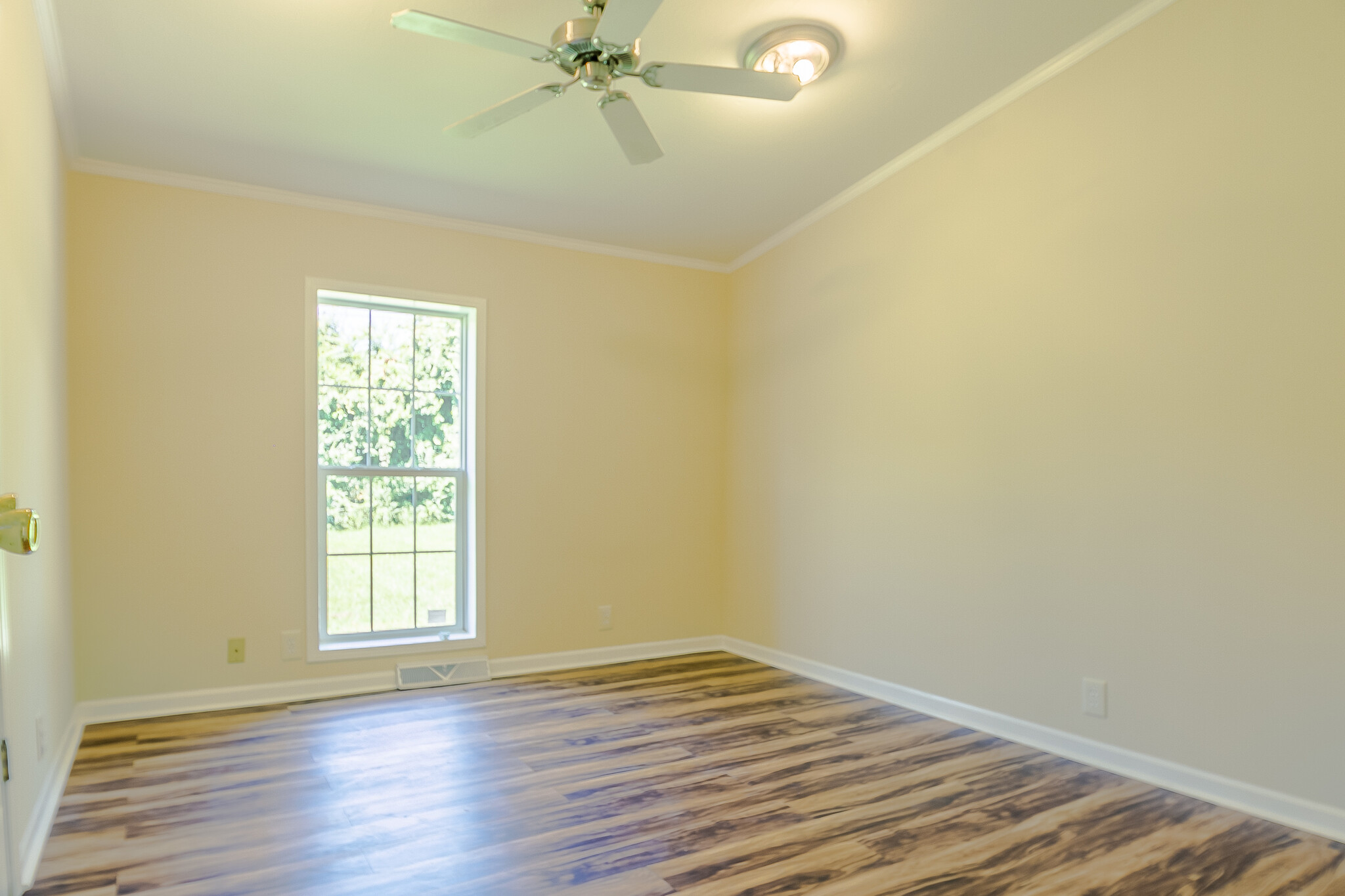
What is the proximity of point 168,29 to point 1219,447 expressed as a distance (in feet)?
11.6

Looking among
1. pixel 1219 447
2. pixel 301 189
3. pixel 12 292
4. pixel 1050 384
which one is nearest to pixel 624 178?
pixel 301 189

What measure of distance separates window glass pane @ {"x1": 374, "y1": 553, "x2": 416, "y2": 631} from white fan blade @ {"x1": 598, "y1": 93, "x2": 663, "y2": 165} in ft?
7.75

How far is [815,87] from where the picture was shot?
9.65ft

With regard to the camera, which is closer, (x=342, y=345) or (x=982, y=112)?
(x=982, y=112)

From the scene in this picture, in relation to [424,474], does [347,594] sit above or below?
below

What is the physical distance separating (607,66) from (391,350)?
222cm

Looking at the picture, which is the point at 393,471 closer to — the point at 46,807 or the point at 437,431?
the point at 437,431

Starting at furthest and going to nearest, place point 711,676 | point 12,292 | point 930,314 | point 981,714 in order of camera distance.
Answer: point 711,676 < point 930,314 < point 981,714 < point 12,292

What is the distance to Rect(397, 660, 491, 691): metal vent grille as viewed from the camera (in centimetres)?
385

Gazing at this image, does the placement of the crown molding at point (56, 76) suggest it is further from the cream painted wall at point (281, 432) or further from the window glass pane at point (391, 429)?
the window glass pane at point (391, 429)

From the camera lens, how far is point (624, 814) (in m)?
2.40

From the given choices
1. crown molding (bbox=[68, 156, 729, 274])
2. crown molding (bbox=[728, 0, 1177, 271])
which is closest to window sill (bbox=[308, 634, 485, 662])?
crown molding (bbox=[68, 156, 729, 274])

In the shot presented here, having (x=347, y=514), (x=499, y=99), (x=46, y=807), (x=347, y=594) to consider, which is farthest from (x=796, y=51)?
(x=46, y=807)

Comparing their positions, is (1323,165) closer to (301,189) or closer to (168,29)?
(168,29)
